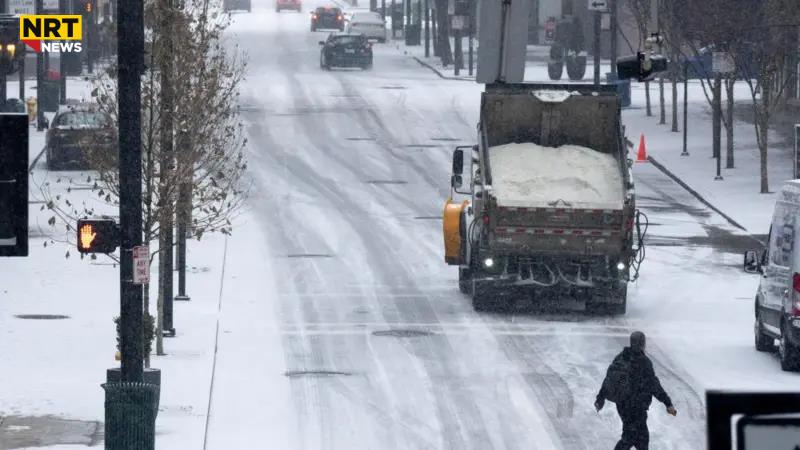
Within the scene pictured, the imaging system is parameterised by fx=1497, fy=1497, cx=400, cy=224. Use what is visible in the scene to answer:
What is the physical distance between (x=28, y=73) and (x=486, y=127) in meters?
44.2

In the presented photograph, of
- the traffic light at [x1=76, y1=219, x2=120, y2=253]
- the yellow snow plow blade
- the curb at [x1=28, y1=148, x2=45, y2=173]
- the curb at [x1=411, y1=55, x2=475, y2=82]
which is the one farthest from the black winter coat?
the curb at [x1=411, y1=55, x2=475, y2=82]

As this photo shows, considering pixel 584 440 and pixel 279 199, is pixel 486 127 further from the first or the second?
pixel 279 199

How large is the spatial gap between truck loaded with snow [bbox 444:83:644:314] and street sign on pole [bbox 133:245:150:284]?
392 inches

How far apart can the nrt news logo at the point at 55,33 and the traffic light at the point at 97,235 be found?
19.5 m

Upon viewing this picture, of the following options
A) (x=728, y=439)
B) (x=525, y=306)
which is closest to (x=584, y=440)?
(x=525, y=306)

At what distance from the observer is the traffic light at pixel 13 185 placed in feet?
25.0

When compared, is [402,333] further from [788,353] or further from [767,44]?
[767,44]

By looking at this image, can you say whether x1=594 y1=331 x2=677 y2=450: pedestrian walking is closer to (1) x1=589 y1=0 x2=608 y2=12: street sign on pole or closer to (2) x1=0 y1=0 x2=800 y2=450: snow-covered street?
(2) x1=0 y1=0 x2=800 y2=450: snow-covered street

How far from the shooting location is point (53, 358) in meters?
19.4

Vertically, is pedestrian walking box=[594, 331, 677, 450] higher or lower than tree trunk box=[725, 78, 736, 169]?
lower

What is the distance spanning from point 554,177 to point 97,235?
1151 cm

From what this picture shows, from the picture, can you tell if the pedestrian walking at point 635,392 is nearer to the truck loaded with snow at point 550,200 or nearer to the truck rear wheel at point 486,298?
the truck loaded with snow at point 550,200

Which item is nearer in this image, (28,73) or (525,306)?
(525,306)

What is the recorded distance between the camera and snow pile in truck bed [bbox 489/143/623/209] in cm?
2305
